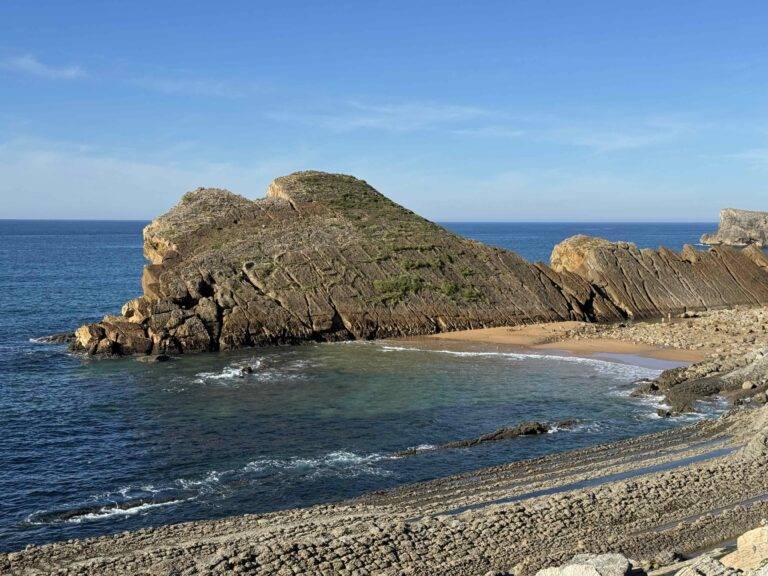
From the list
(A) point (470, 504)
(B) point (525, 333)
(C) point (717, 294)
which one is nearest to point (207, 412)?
(A) point (470, 504)

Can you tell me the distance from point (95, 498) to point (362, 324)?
41.4m

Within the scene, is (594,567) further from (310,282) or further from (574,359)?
(310,282)

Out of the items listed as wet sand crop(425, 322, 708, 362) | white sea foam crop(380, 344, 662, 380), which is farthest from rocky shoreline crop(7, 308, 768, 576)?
wet sand crop(425, 322, 708, 362)

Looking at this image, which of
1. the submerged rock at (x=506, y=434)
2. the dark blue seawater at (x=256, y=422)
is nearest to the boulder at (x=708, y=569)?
the dark blue seawater at (x=256, y=422)

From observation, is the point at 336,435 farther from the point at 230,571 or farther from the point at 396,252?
the point at 396,252

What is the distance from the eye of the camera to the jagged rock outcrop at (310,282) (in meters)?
65.7

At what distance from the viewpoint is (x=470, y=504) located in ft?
96.3

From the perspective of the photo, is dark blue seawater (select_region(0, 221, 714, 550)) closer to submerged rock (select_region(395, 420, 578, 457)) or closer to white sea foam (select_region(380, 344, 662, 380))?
white sea foam (select_region(380, 344, 662, 380))

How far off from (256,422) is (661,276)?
61.2m

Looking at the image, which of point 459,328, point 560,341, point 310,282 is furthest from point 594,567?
point 310,282

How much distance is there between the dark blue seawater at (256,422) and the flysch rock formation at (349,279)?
4136 millimetres

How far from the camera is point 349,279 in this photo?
75.0 metres

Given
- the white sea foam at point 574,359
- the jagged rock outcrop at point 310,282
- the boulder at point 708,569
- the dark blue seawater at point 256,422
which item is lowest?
the dark blue seawater at point 256,422

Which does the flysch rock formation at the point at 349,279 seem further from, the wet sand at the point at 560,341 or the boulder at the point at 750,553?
the boulder at the point at 750,553
